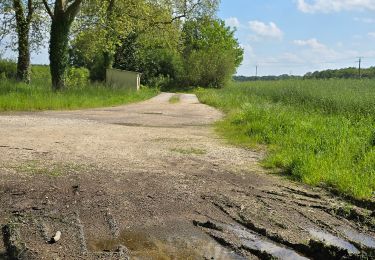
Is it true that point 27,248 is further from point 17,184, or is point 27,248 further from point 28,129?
point 28,129

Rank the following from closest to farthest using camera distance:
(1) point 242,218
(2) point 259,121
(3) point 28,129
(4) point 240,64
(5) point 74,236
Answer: (5) point 74,236 → (1) point 242,218 → (3) point 28,129 → (2) point 259,121 → (4) point 240,64

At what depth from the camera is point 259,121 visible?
38.3 ft

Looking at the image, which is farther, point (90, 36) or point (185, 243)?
point (90, 36)

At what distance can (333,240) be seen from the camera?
14.0ft

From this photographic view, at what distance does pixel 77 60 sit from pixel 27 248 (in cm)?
6387

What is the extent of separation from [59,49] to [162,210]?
18003mm

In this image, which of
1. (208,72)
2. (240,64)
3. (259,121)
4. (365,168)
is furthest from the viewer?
(240,64)

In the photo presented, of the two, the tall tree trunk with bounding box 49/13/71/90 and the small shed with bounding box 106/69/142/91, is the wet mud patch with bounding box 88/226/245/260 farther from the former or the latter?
the small shed with bounding box 106/69/142/91

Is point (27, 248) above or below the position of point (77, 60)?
below

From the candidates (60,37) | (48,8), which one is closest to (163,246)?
(60,37)

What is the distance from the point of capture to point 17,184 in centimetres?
535

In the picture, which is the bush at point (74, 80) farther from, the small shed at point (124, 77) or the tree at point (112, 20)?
the small shed at point (124, 77)

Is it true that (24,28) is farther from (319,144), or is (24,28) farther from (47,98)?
(319,144)

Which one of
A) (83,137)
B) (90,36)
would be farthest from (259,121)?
(90,36)
